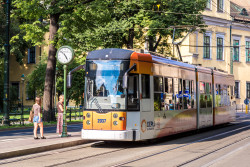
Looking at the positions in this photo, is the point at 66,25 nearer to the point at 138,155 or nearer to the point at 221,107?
the point at 221,107

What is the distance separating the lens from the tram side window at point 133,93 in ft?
49.1

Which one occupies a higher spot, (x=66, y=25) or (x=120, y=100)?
(x=66, y=25)

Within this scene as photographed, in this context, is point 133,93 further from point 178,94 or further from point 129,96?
point 178,94

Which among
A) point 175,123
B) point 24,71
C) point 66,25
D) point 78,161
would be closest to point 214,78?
point 175,123

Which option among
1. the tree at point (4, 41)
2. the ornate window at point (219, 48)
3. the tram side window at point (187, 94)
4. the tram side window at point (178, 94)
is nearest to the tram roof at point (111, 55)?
the tram side window at point (178, 94)

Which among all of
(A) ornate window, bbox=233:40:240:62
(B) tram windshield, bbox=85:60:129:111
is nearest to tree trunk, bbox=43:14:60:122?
(B) tram windshield, bbox=85:60:129:111

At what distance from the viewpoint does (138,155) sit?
13125 millimetres

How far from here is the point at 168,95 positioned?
57.3 ft

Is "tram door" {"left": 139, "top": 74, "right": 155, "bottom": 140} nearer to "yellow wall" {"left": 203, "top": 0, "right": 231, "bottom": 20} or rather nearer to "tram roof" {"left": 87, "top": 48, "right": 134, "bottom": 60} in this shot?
"tram roof" {"left": 87, "top": 48, "right": 134, "bottom": 60}

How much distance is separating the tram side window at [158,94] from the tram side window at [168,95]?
39 centimetres

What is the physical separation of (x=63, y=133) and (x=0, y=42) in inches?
1258

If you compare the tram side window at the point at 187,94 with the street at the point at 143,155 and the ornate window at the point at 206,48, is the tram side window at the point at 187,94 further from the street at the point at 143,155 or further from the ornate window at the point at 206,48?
the ornate window at the point at 206,48

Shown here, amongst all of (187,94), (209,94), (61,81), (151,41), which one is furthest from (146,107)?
(61,81)

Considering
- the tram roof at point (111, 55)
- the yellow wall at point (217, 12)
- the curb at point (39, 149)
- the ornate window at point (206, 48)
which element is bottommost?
the curb at point (39, 149)
